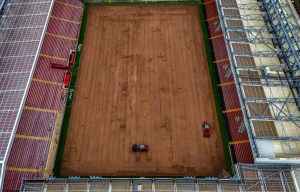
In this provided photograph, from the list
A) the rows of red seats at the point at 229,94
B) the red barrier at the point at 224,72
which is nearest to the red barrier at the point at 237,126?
the rows of red seats at the point at 229,94

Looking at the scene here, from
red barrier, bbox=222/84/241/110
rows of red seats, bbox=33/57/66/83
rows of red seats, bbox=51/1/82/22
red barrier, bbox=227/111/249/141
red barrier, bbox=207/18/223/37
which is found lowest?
red barrier, bbox=227/111/249/141

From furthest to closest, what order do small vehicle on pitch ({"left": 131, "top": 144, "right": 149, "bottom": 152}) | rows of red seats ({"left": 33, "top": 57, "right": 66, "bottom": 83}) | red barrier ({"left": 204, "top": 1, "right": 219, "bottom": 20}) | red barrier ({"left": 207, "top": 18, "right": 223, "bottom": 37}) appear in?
red barrier ({"left": 204, "top": 1, "right": 219, "bottom": 20}), red barrier ({"left": 207, "top": 18, "right": 223, "bottom": 37}), rows of red seats ({"left": 33, "top": 57, "right": 66, "bottom": 83}), small vehicle on pitch ({"left": 131, "top": 144, "right": 149, "bottom": 152})

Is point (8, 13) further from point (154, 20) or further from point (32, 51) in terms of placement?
point (154, 20)

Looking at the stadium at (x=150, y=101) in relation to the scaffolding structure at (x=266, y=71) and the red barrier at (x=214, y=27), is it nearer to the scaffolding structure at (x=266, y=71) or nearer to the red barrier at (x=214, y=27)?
the scaffolding structure at (x=266, y=71)

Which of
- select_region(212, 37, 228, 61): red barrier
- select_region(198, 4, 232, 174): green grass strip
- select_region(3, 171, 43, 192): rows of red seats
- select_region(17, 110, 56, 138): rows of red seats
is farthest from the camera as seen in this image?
select_region(212, 37, 228, 61): red barrier

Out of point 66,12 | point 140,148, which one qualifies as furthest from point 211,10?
point 140,148

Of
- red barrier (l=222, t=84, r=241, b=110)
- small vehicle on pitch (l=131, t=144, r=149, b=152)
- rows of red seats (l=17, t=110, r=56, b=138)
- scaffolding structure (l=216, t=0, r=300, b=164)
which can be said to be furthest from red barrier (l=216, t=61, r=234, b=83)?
rows of red seats (l=17, t=110, r=56, b=138)

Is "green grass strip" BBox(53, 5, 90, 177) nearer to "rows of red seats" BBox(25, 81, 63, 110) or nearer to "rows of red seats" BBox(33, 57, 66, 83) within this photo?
"rows of red seats" BBox(25, 81, 63, 110)
